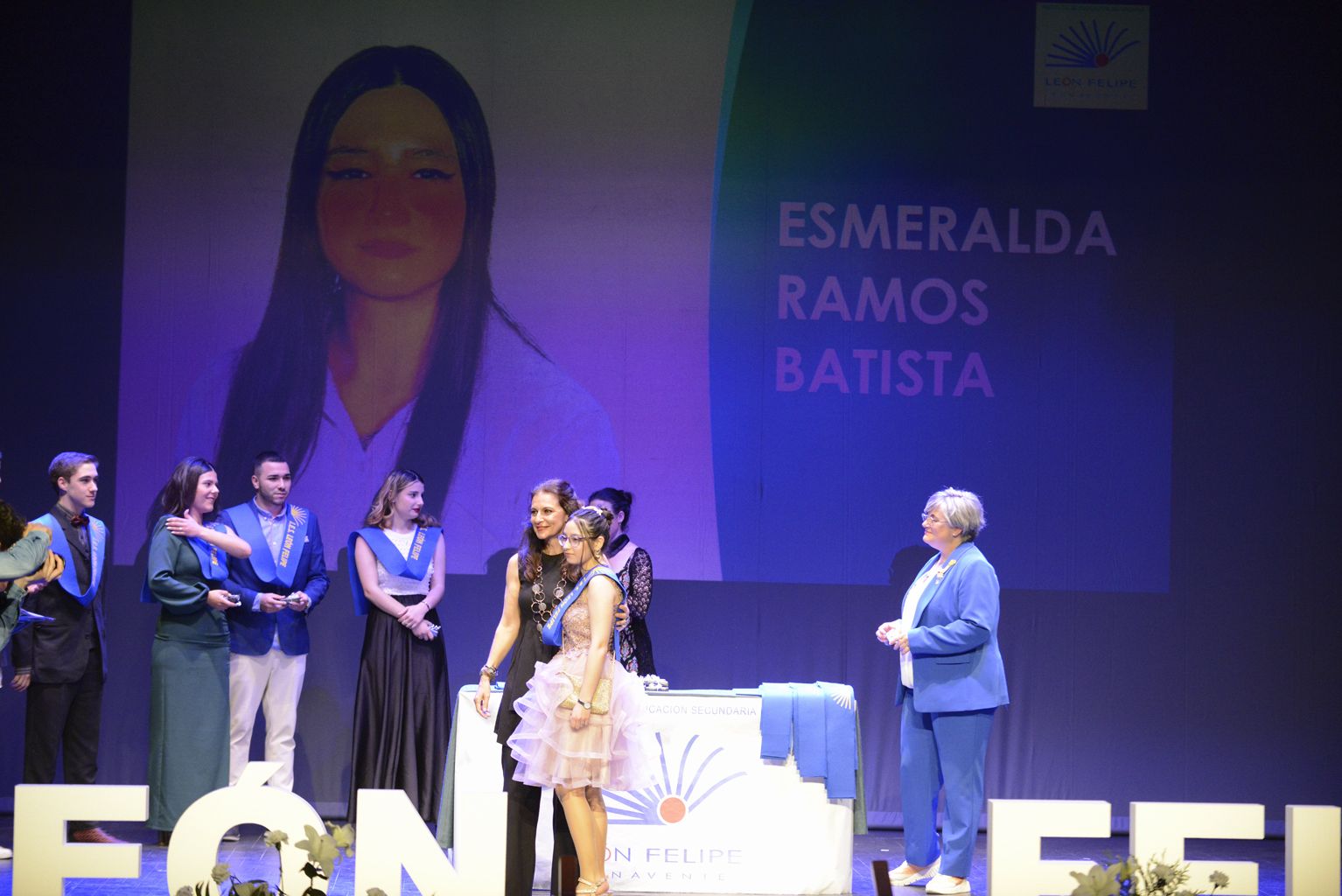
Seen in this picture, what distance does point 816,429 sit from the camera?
7.25 metres

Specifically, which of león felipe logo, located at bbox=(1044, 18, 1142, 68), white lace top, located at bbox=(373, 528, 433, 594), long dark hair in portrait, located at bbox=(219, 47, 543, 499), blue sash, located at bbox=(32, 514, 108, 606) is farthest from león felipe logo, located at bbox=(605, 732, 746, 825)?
león felipe logo, located at bbox=(1044, 18, 1142, 68)

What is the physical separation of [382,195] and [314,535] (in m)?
1.79

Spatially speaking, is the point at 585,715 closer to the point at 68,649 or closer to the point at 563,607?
the point at 563,607

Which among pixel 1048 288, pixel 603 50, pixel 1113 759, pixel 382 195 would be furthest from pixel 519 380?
pixel 1113 759

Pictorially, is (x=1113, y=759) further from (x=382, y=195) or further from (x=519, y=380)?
(x=382, y=195)

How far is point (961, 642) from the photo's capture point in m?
5.29

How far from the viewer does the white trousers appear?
6.21 metres

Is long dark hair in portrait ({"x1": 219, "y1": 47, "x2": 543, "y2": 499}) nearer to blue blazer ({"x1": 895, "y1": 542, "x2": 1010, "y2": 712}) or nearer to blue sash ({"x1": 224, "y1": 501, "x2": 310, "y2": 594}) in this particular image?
blue sash ({"x1": 224, "y1": 501, "x2": 310, "y2": 594})

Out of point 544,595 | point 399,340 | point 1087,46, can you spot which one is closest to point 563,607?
point 544,595

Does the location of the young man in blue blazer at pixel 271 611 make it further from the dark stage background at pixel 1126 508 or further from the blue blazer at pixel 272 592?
the dark stage background at pixel 1126 508

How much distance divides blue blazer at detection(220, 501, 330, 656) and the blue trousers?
256cm

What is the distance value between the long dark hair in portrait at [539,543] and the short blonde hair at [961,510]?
148 centimetres

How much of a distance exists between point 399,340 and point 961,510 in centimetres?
303

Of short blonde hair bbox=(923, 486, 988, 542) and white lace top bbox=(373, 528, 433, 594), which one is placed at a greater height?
short blonde hair bbox=(923, 486, 988, 542)
